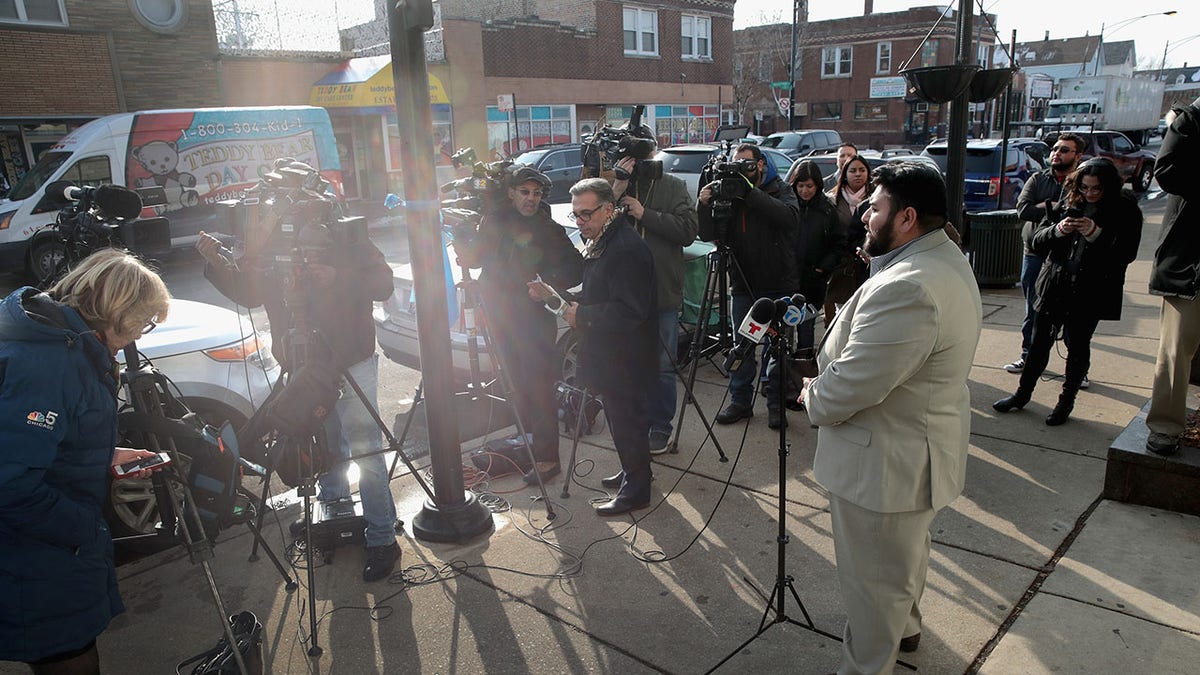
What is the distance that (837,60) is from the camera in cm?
4622

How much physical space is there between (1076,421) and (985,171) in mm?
10218

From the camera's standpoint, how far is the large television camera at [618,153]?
4.91 metres

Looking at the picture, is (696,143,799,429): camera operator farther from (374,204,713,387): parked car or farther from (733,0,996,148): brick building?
(733,0,996,148): brick building

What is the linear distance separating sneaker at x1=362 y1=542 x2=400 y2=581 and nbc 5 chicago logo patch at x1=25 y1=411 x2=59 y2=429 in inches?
72.3

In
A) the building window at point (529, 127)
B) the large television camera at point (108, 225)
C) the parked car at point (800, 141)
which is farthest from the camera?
the building window at point (529, 127)

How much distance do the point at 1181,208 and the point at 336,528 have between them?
4.70 metres

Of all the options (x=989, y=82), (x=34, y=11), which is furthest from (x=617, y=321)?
(x=34, y=11)

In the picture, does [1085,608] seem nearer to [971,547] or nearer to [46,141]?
[971,547]

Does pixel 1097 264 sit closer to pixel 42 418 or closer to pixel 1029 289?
pixel 1029 289

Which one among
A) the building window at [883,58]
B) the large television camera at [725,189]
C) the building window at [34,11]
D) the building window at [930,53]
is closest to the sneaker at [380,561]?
the large television camera at [725,189]

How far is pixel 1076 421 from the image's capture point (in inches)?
207

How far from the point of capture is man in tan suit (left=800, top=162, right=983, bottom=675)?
233cm

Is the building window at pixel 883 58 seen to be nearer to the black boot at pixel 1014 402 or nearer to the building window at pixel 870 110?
the building window at pixel 870 110

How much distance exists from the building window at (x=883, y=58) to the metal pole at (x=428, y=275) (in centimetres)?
4679
